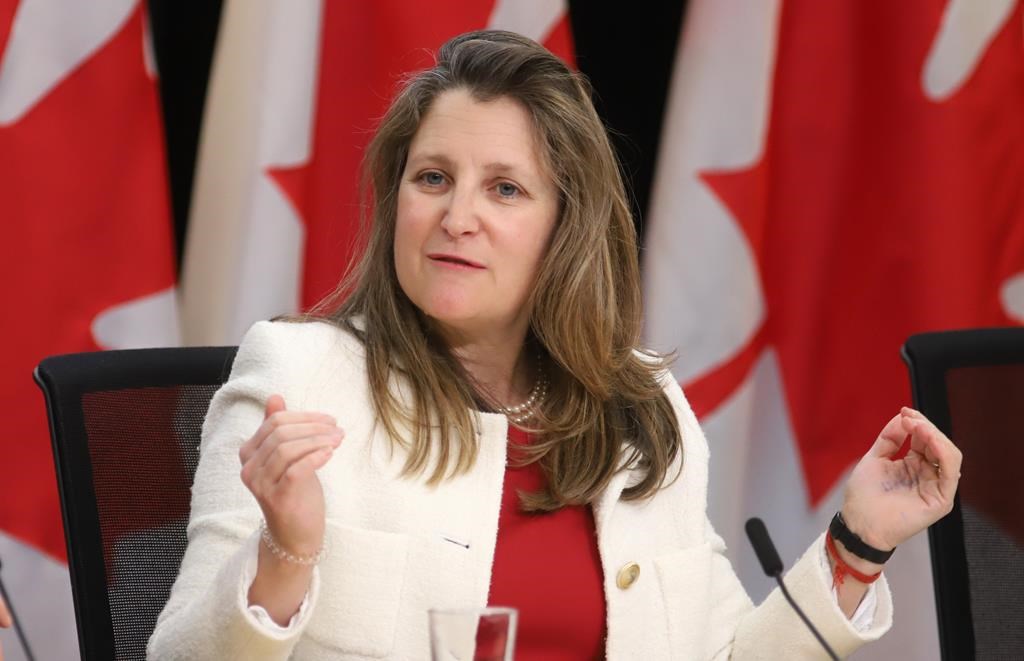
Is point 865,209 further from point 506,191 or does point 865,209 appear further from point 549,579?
point 549,579

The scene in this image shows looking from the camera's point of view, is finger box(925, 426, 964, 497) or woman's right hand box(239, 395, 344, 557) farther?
finger box(925, 426, 964, 497)

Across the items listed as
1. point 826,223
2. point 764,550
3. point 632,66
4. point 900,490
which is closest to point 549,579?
point 764,550

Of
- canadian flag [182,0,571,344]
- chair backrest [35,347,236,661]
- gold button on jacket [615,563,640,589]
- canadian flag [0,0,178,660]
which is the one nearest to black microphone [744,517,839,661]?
gold button on jacket [615,563,640,589]

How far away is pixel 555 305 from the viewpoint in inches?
75.7

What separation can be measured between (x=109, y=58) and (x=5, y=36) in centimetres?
19

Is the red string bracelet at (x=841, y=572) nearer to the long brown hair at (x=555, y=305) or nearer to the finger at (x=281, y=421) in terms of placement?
the long brown hair at (x=555, y=305)

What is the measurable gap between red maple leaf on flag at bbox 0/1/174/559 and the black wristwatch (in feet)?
4.61

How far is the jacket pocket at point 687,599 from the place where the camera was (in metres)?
1.84

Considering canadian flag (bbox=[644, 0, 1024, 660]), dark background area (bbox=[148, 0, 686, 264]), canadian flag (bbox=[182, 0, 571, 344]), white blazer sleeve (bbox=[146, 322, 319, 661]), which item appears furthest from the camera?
dark background area (bbox=[148, 0, 686, 264])

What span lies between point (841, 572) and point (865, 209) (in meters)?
1.40

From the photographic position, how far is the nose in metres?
1.75

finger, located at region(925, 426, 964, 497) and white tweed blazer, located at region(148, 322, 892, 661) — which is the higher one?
finger, located at region(925, 426, 964, 497)

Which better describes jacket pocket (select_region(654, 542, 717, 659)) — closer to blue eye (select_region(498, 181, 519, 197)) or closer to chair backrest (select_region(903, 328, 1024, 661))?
chair backrest (select_region(903, 328, 1024, 661))

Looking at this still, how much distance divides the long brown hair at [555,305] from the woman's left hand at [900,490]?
0.28 m
